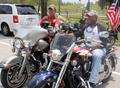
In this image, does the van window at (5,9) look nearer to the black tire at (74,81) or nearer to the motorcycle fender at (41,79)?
the black tire at (74,81)

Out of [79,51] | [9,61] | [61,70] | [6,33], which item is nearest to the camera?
[61,70]

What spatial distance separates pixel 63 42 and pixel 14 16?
10871mm

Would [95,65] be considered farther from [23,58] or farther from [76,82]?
[23,58]

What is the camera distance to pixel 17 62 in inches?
241

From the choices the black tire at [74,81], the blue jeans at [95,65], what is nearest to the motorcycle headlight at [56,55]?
the black tire at [74,81]

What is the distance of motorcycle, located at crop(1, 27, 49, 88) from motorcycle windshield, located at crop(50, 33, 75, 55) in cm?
68

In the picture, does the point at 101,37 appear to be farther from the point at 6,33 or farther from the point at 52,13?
the point at 6,33

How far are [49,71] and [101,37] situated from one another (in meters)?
1.45

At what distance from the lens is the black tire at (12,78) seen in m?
6.16

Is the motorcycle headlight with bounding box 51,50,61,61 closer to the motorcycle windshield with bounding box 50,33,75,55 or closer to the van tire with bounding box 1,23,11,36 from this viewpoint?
the motorcycle windshield with bounding box 50,33,75,55

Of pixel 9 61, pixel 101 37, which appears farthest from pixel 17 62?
pixel 101 37

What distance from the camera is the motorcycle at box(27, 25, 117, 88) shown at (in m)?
5.11

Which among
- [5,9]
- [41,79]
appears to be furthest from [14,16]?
[41,79]

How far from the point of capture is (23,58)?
619cm
